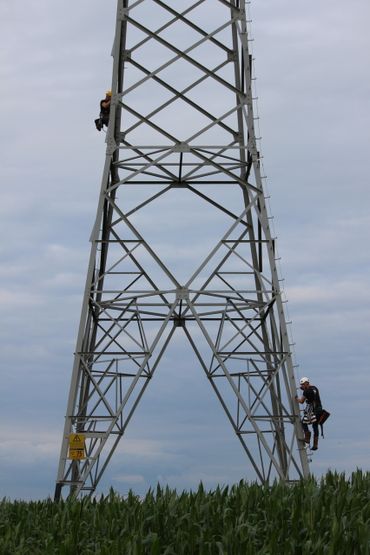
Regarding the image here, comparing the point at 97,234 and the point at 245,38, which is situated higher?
the point at 245,38

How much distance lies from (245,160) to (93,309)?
5.09 metres

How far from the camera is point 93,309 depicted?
94.0ft

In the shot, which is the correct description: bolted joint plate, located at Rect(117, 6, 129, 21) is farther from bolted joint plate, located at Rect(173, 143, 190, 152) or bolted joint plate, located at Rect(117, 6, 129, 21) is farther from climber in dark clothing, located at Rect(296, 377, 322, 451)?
climber in dark clothing, located at Rect(296, 377, 322, 451)

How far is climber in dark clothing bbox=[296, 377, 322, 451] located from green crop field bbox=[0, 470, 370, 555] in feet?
19.9

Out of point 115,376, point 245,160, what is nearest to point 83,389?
point 115,376

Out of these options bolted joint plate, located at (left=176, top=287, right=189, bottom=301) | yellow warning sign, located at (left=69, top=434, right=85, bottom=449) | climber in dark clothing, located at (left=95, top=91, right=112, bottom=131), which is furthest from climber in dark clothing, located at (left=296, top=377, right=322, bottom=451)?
climber in dark clothing, located at (left=95, top=91, right=112, bottom=131)

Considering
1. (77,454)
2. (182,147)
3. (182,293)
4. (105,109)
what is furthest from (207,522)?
(105,109)

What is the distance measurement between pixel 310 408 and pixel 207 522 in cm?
985

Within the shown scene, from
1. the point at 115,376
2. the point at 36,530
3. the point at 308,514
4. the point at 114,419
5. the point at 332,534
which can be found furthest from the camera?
the point at 115,376

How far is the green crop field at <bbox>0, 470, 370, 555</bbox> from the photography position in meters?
16.2

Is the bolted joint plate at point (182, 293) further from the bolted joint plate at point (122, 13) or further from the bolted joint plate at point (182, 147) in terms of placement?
the bolted joint plate at point (122, 13)

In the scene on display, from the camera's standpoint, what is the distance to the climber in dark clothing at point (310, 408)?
26.9m

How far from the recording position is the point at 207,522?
1762cm

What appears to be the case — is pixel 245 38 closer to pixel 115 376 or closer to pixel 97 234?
pixel 97 234
